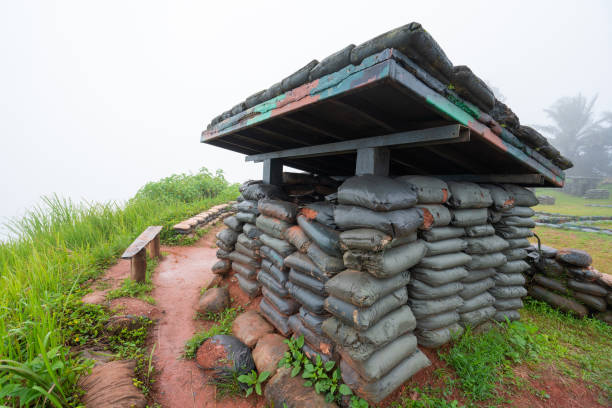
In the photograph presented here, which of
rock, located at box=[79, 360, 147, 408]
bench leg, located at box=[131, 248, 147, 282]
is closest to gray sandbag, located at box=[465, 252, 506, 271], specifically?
rock, located at box=[79, 360, 147, 408]

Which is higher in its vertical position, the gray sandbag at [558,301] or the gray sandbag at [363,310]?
the gray sandbag at [363,310]

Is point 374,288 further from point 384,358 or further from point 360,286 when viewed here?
point 384,358

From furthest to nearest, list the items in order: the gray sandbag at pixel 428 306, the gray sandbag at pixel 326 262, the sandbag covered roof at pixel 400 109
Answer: the gray sandbag at pixel 428 306 → the gray sandbag at pixel 326 262 → the sandbag covered roof at pixel 400 109

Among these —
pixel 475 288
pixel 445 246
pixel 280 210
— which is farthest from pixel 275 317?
pixel 475 288

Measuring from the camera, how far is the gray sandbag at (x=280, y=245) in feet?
8.96

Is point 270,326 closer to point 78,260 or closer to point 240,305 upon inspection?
point 240,305

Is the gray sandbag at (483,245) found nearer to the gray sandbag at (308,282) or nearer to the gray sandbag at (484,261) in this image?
the gray sandbag at (484,261)

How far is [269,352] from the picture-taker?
95.0 inches

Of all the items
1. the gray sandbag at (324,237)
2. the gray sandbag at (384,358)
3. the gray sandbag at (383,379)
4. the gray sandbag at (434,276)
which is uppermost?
the gray sandbag at (324,237)

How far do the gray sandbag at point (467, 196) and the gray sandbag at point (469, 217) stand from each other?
0.21 ft

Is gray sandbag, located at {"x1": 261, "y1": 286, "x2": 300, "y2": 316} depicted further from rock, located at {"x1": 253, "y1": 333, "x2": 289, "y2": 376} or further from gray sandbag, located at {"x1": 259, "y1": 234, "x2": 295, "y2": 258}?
gray sandbag, located at {"x1": 259, "y1": 234, "x2": 295, "y2": 258}

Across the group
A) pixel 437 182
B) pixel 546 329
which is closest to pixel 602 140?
pixel 546 329

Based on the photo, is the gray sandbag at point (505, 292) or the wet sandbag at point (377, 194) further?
the gray sandbag at point (505, 292)

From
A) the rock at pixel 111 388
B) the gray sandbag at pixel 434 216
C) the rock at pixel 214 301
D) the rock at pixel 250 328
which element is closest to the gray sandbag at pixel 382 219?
the gray sandbag at pixel 434 216
